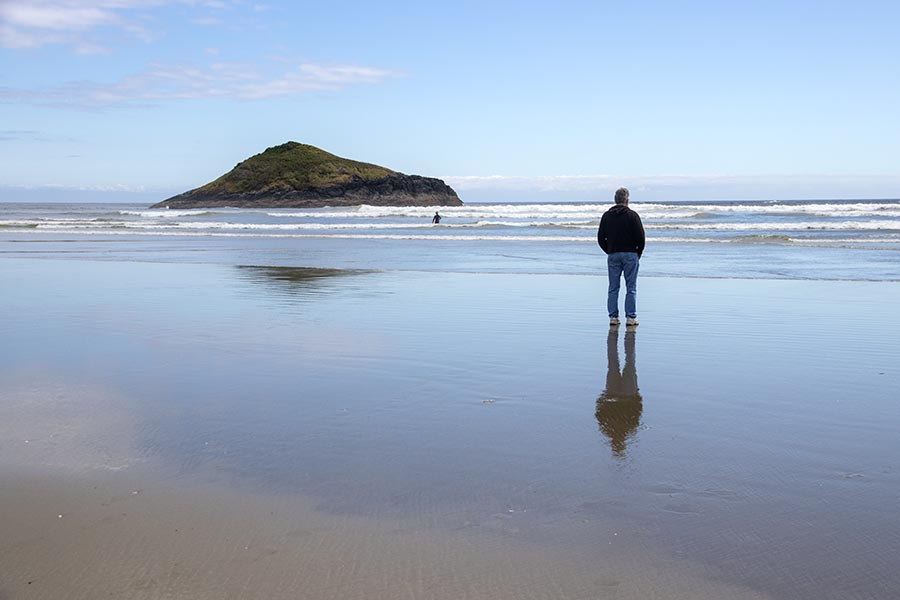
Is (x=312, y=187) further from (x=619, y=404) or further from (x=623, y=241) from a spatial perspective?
(x=619, y=404)

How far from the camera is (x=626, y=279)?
10.2 metres

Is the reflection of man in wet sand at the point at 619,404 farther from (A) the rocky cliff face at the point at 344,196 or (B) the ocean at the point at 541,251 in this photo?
(A) the rocky cliff face at the point at 344,196

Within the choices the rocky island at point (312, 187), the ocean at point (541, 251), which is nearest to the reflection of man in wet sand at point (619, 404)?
the ocean at point (541, 251)

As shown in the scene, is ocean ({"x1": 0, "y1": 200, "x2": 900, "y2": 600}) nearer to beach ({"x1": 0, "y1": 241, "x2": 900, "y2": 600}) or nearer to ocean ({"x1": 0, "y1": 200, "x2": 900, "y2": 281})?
beach ({"x1": 0, "y1": 241, "x2": 900, "y2": 600})

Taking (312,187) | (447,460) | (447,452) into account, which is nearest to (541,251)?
(447,452)

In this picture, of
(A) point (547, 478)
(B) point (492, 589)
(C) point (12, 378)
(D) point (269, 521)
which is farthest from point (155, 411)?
(B) point (492, 589)

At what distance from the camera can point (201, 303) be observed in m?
11.6

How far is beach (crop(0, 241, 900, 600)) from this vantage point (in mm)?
3314

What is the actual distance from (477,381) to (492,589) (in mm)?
3499

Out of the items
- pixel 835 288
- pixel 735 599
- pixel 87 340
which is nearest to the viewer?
pixel 735 599

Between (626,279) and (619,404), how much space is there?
14.6ft

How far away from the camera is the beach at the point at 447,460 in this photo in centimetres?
331

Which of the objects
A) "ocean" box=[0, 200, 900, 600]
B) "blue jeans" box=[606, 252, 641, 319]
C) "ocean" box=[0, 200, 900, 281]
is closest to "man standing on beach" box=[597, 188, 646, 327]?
"blue jeans" box=[606, 252, 641, 319]

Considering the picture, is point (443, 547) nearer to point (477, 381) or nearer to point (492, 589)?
point (492, 589)
